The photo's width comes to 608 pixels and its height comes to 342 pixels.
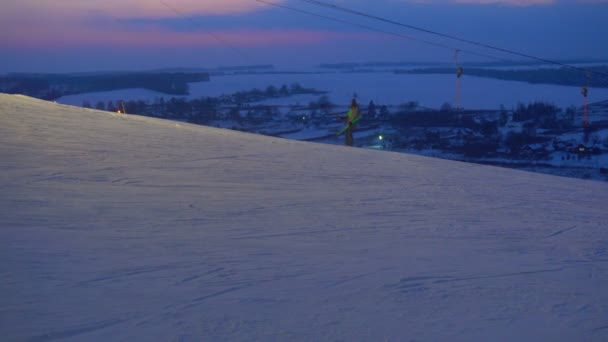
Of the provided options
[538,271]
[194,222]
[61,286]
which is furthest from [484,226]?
[61,286]

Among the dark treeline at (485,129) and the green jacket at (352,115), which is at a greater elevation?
the green jacket at (352,115)

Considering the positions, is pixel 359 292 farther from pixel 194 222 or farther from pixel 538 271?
pixel 194 222

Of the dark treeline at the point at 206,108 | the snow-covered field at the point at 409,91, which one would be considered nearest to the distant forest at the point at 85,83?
the snow-covered field at the point at 409,91

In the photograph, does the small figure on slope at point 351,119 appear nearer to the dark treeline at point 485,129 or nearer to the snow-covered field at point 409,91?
the dark treeline at point 485,129

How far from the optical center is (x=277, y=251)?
668 cm

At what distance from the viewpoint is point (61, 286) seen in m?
5.25

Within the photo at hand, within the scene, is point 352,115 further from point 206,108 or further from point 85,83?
point 85,83

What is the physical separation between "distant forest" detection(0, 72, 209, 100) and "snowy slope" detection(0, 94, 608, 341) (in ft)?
50.4

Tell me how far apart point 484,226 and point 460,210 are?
1010 millimetres

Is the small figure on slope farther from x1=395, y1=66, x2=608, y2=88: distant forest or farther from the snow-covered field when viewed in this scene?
x1=395, y1=66, x2=608, y2=88: distant forest

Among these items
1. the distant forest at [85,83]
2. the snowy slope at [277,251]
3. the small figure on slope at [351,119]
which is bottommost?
the snowy slope at [277,251]

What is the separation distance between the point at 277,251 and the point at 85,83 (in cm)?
2573

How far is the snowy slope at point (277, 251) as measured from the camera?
4883 mm

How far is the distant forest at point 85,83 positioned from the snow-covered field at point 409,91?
0.68 m
